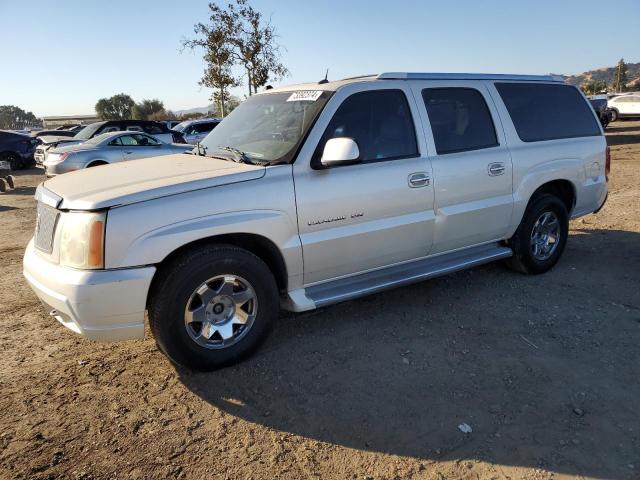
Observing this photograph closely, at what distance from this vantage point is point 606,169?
18.5 feet

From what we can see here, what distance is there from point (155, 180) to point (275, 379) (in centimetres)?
156

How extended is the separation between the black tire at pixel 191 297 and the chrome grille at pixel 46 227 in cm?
76

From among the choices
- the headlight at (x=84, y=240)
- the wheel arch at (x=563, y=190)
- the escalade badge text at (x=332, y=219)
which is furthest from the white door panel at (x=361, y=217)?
the wheel arch at (x=563, y=190)

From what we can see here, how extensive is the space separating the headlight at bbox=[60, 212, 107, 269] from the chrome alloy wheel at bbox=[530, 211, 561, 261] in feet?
13.5

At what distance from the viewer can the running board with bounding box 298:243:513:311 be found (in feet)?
12.4

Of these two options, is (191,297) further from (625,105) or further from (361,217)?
(625,105)

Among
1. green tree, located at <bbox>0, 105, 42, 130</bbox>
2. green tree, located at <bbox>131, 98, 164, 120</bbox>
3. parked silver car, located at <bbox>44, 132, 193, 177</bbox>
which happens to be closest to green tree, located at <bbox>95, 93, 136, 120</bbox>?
green tree, located at <bbox>131, 98, 164, 120</bbox>

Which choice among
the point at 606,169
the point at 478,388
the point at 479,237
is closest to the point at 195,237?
the point at 478,388

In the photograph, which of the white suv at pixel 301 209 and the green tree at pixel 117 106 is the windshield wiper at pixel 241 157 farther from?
the green tree at pixel 117 106

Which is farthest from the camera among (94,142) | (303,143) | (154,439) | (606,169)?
(94,142)

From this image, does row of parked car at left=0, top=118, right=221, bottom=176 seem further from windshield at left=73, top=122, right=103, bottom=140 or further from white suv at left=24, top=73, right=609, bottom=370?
white suv at left=24, top=73, right=609, bottom=370

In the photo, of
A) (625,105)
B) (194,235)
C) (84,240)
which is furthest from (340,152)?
(625,105)

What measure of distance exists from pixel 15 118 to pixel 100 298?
299 feet

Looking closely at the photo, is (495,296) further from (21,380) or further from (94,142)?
(94,142)
